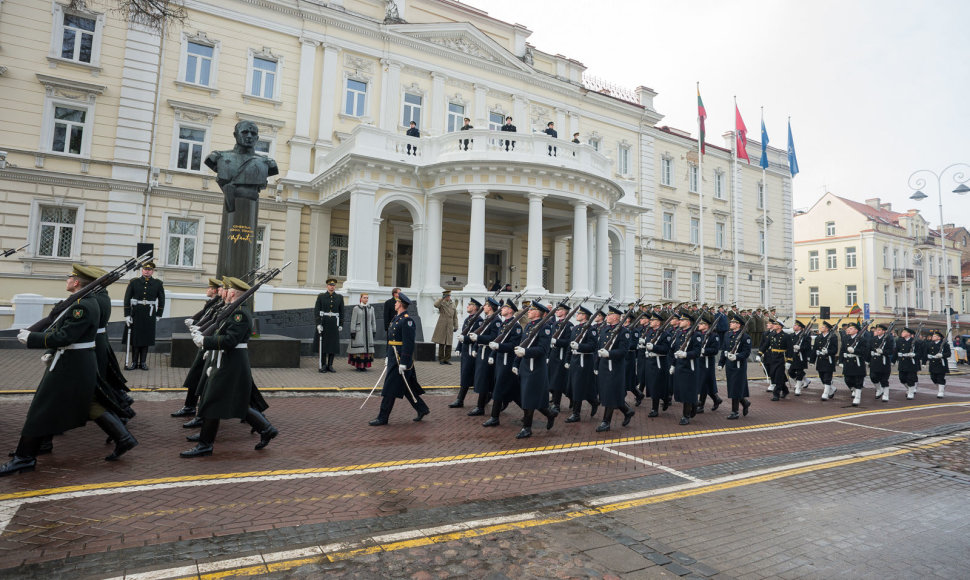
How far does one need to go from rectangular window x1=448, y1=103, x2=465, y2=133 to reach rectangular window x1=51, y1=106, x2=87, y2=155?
561 inches

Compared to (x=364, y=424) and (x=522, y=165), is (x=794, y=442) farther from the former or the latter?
(x=522, y=165)

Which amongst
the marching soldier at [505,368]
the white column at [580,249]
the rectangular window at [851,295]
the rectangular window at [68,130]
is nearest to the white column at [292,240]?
the rectangular window at [68,130]

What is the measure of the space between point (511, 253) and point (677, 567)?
21.9 m

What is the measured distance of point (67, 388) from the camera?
16.2ft

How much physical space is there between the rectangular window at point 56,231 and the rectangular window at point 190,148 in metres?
3.90

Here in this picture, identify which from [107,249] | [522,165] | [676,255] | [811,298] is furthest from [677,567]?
[811,298]

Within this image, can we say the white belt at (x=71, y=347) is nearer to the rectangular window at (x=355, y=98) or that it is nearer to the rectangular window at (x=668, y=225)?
the rectangular window at (x=355, y=98)

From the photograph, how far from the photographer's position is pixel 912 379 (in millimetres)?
14258

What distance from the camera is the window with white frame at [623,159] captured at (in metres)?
29.8

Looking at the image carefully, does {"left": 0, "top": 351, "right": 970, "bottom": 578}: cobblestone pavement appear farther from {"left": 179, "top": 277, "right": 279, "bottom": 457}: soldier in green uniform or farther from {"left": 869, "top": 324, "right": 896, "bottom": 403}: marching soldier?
{"left": 869, "top": 324, "right": 896, "bottom": 403}: marching soldier

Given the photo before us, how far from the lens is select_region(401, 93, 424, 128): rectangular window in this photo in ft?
75.2

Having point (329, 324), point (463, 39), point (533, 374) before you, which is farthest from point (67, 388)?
point (463, 39)

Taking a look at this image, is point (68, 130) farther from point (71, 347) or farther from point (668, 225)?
point (668, 225)

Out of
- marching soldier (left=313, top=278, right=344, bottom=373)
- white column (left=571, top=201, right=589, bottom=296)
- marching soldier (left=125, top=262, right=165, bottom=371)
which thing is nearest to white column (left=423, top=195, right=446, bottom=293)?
white column (left=571, top=201, right=589, bottom=296)
